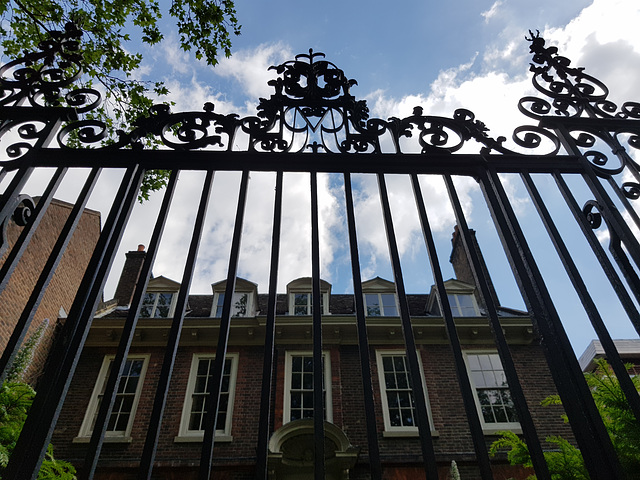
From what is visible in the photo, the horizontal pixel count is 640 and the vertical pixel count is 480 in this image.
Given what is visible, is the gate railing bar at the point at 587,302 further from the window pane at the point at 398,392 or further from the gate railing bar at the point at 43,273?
the window pane at the point at 398,392

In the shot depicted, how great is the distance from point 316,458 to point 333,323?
10.8m

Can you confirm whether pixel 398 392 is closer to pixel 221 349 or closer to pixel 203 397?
pixel 203 397

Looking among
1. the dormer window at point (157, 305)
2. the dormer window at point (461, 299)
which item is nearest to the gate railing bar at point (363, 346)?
the dormer window at point (461, 299)

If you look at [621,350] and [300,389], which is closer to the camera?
[300,389]

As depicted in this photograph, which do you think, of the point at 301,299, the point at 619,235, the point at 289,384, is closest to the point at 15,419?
the point at 289,384

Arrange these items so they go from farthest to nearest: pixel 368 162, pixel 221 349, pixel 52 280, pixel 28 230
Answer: pixel 52 280
pixel 368 162
pixel 28 230
pixel 221 349

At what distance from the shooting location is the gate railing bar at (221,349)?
4.81ft

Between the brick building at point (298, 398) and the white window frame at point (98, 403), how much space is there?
3cm

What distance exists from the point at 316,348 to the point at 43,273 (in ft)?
4.11

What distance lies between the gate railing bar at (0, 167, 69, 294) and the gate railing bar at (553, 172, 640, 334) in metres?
2.58

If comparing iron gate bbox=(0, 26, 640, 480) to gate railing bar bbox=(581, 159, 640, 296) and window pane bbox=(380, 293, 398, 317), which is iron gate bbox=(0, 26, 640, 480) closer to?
gate railing bar bbox=(581, 159, 640, 296)

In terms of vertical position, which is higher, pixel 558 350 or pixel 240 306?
pixel 240 306

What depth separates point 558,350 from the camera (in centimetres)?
177

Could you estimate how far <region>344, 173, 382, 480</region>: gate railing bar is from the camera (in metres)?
1.48
